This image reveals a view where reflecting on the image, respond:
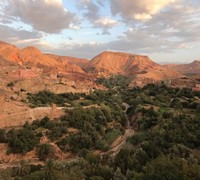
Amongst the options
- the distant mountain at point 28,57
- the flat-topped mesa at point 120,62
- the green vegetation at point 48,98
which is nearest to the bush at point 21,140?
the green vegetation at point 48,98

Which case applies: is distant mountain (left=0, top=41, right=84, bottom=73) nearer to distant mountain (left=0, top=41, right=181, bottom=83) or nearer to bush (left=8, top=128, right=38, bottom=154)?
distant mountain (left=0, top=41, right=181, bottom=83)

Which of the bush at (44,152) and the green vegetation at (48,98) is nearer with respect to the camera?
the bush at (44,152)

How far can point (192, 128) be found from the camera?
101 ft

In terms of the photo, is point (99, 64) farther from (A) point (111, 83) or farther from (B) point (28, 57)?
(A) point (111, 83)

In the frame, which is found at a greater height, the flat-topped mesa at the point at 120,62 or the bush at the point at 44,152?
the bush at the point at 44,152

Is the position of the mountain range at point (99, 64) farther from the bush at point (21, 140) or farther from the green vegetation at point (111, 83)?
the bush at point (21, 140)

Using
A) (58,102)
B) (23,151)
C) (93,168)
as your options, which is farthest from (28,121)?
(93,168)

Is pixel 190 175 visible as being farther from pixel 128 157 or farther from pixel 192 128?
pixel 192 128

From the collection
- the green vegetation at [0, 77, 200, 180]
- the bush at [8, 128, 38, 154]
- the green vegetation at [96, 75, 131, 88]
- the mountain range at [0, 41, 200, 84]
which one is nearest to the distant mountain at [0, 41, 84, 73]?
the mountain range at [0, 41, 200, 84]

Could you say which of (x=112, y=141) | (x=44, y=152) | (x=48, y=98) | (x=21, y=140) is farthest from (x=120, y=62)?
(x=44, y=152)

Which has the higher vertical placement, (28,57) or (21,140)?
(21,140)

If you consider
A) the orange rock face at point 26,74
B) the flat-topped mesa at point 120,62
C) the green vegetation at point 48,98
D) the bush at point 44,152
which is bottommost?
the flat-topped mesa at point 120,62

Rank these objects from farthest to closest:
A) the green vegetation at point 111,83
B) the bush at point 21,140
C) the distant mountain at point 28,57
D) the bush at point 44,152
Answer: the distant mountain at point 28,57 → the green vegetation at point 111,83 → the bush at point 21,140 → the bush at point 44,152

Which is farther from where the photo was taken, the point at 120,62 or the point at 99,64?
the point at 120,62
